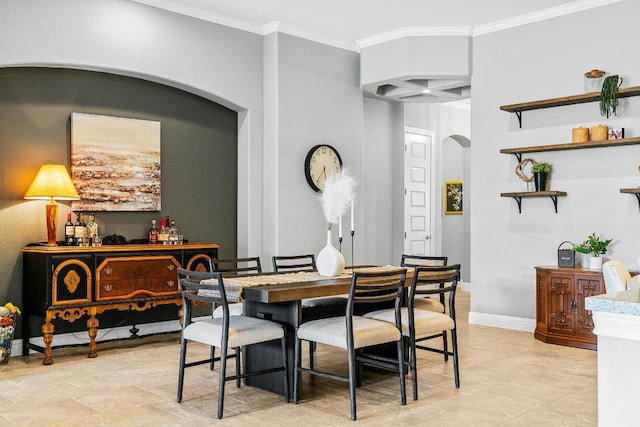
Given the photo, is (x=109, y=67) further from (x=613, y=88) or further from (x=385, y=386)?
(x=613, y=88)

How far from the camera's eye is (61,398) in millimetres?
3961

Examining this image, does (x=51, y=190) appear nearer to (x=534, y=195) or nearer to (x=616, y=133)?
(x=534, y=195)

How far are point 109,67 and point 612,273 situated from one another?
4203 millimetres

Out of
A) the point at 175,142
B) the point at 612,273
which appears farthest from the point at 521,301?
the point at 175,142

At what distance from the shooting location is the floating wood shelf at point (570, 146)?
5.46 m

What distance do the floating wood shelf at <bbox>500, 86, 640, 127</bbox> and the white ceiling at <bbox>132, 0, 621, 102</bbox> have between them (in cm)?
85

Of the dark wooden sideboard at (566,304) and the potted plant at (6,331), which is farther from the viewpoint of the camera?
the dark wooden sideboard at (566,304)

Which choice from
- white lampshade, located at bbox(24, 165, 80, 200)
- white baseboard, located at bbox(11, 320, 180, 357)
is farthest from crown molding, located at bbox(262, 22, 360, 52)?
white baseboard, located at bbox(11, 320, 180, 357)

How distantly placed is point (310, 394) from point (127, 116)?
315 centimetres

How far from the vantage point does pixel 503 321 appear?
646 centimetres

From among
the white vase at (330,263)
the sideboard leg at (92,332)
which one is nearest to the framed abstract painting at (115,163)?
the sideboard leg at (92,332)

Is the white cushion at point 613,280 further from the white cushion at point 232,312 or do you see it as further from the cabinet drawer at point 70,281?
the cabinet drawer at point 70,281

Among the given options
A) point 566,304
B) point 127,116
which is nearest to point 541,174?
point 566,304

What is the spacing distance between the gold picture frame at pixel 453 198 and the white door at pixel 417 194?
2.95 feet
